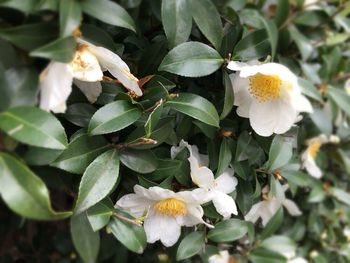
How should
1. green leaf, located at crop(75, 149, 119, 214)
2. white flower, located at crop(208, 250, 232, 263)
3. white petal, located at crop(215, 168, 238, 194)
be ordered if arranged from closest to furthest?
green leaf, located at crop(75, 149, 119, 214) → white petal, located at crop(215, 168, 238, 194) → white flower, located at crop(208, 250, 232, 263)

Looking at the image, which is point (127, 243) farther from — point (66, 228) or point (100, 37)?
point (66, 228)

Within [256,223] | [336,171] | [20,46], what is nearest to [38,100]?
[20,46]

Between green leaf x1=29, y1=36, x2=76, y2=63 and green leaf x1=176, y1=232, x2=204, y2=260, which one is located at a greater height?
green leaf x1=29, y1=36, x2=76, y2=63

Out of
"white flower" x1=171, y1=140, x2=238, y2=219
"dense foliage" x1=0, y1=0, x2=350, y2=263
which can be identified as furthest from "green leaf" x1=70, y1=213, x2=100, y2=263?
"white flower" x1=171, y1=140, x2=238, y2=219

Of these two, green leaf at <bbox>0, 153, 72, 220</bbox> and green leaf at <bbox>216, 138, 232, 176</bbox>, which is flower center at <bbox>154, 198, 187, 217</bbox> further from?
green leaf at <bbox>0, 153, 72, 220</bbox>

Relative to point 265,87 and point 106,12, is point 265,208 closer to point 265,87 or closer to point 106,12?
point 265,87

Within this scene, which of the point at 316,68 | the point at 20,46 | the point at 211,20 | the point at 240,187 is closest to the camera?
the point at 20,46

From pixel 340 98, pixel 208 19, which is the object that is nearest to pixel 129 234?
pixel 208 19
